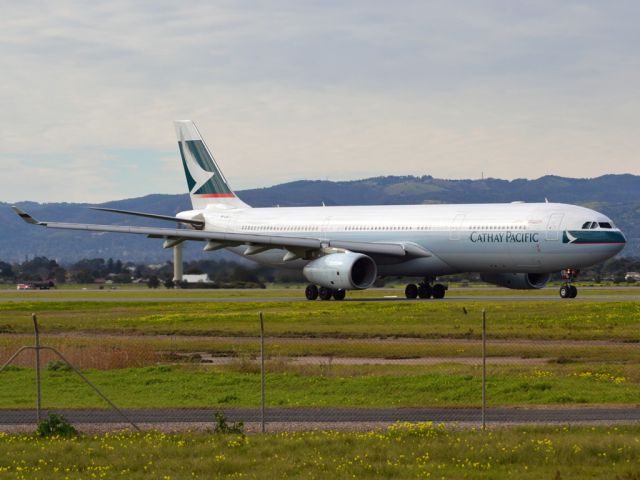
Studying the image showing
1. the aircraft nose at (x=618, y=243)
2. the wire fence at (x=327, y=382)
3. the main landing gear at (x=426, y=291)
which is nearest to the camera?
the wire fence at (x=327, y=382)

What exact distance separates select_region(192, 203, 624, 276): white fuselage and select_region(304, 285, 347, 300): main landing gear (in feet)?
8.61

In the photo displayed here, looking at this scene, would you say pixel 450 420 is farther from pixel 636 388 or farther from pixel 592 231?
pixel 592 231

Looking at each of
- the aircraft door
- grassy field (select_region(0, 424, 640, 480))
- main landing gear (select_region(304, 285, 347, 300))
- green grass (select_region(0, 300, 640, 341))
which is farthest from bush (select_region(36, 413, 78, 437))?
main landing gear (select_region(304, 285, 347, 300))

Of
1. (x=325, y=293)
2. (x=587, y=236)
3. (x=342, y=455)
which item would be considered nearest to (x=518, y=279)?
(x=587, y=236)

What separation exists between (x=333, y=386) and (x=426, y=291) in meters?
36.2

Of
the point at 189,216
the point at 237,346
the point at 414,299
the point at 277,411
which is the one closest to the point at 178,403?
the point at 277,411

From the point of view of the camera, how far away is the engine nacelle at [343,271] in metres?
57.9

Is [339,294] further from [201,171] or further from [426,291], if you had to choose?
[201,171]

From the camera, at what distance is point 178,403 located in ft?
84.4

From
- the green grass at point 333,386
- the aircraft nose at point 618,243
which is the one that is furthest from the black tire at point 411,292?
the green grass at point 333,386

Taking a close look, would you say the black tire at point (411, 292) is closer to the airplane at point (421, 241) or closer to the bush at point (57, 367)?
the airplane at point (421, 241)

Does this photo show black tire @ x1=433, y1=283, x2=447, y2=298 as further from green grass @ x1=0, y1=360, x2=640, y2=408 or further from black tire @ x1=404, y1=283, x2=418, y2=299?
green grass @ x1=0, y1=360, x2=640, y2=408

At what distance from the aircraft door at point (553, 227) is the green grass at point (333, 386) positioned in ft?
82.0

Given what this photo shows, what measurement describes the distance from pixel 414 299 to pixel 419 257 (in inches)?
108
